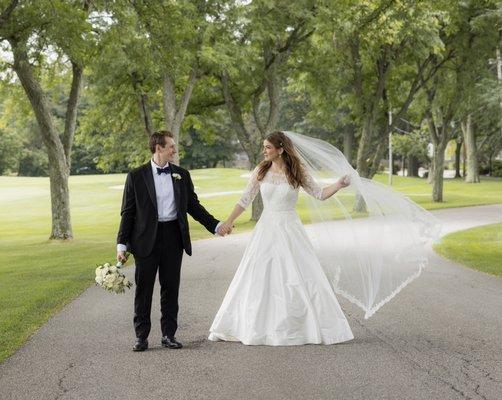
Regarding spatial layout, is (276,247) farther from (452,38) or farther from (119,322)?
(452,38)

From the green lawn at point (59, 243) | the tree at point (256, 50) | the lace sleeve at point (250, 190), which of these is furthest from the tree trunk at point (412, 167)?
the lace sleeve at point (250, 190)

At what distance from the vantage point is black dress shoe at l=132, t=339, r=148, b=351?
702 centimetres

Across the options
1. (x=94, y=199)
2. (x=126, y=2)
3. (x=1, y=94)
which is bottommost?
(x=94, y=199)

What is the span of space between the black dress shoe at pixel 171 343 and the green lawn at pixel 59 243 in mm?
1552

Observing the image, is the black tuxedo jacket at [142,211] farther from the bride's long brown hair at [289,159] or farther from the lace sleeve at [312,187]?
the lace sleeve at [312,187]

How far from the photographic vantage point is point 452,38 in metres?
31.6

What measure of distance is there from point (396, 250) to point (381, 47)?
69.6ft

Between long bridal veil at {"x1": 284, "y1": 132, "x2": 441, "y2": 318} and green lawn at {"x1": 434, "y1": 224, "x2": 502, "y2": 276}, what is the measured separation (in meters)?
5.00

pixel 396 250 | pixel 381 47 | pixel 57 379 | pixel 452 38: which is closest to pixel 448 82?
pixel 452 38

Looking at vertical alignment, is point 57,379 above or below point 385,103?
below

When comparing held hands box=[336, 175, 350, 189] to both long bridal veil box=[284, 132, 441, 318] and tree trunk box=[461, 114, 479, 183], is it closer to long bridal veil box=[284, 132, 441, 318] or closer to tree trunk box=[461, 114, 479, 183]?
long bridal veil box=[284, 132, 441, 318]

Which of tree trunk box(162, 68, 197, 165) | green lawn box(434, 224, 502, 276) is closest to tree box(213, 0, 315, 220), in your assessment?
tree trunk box(162, 68, 197, 165)

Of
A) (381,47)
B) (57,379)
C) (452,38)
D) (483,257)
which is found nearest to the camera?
(57,379)

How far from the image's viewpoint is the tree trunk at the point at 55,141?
19.7m
